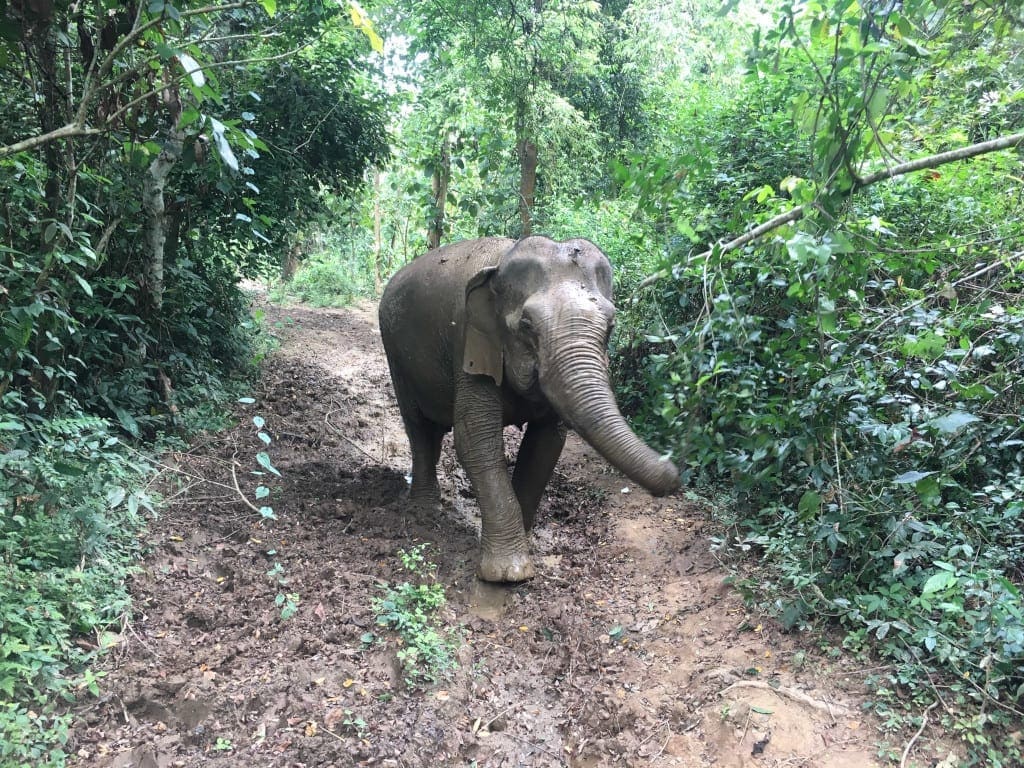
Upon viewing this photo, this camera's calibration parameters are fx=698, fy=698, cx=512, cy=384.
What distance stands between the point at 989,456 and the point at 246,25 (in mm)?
7419

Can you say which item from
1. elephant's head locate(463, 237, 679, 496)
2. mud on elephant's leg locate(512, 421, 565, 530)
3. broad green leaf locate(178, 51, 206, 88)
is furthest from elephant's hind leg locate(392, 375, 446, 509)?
broad green leaf locate(178, 51, 206, 88)

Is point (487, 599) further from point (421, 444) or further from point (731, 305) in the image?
point (731, 305)

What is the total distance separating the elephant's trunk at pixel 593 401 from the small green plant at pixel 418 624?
152cm

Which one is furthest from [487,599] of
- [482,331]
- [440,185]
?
[440,185]

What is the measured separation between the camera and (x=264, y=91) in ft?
27.7

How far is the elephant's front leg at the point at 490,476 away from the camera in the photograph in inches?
202

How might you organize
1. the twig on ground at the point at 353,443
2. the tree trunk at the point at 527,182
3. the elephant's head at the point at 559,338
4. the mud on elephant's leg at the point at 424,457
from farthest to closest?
1. the tree trunk at the point at 527,182
2. the twig on ground at the point at 353,443
3. the mud on elephant's leg at the point at 424,457
4. the elephant's head at the point at 559,338

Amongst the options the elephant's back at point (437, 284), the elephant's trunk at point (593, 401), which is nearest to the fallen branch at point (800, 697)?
the elephant's trunk at point (593, 401)

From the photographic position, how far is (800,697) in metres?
3.62

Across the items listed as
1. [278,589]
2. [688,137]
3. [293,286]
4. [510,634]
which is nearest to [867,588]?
[510,634]

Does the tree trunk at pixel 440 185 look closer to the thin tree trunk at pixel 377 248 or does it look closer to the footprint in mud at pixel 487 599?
the footprint in mud at pixel 487 599

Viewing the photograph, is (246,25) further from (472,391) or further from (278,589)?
(278,589)

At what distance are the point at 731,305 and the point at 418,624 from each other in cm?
274

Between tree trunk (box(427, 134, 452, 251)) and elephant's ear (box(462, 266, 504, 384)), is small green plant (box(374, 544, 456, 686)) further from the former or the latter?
tree trunk (box(427, 134, 452, 251))
